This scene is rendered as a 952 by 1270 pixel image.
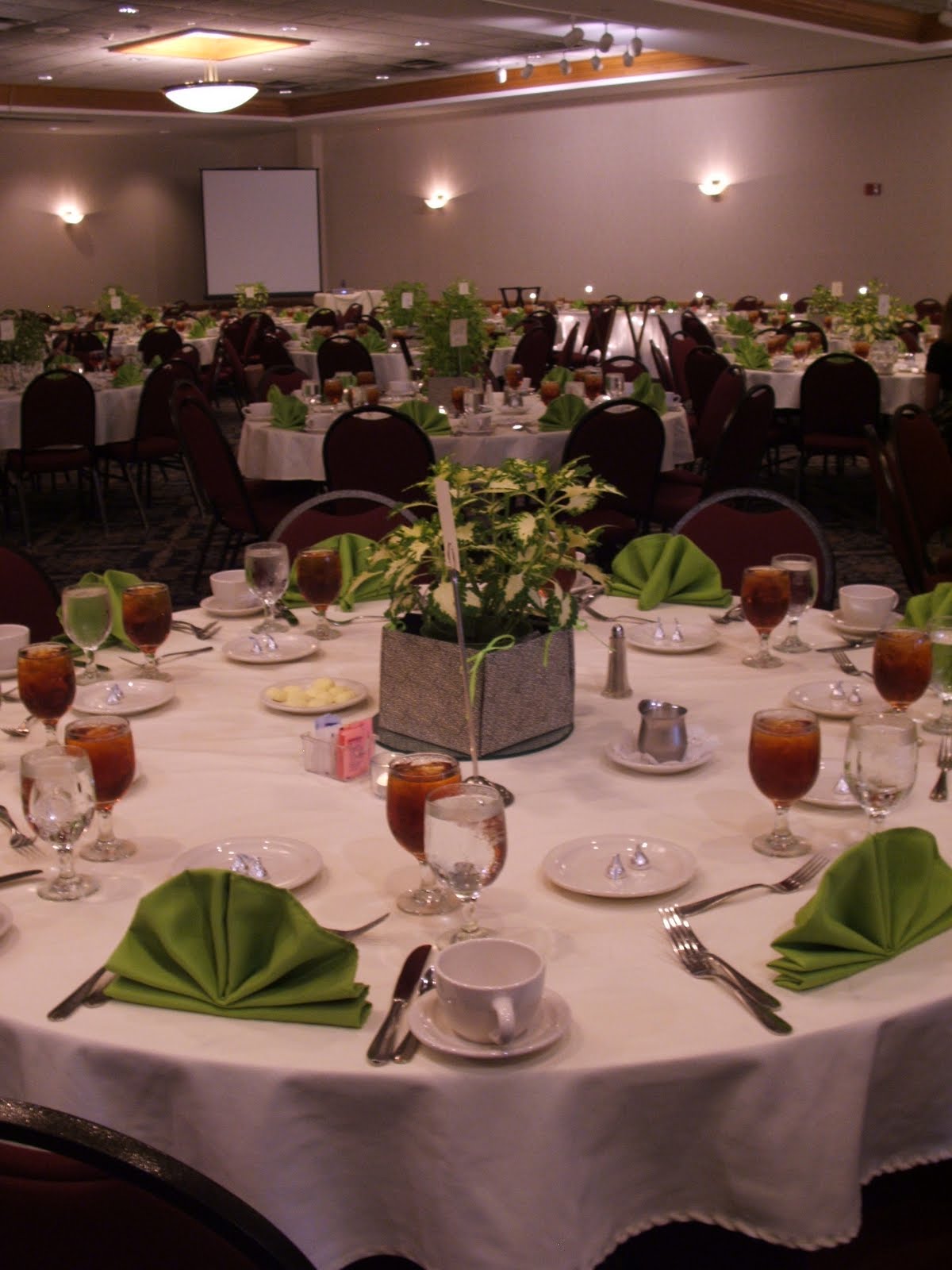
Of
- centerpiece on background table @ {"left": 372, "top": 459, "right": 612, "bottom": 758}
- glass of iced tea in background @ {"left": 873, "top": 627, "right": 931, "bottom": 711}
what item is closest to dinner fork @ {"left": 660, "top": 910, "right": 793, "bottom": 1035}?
centerpiece on background table @ {"left": 372, "top": 459, "right": 612, "bottom": 758}

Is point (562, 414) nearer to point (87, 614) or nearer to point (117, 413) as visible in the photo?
point (117, 413)

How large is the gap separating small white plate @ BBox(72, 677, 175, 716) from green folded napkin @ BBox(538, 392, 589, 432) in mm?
3638

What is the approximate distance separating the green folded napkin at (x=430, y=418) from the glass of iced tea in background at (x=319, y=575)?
129 inches

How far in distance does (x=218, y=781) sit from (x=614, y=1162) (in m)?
0.86

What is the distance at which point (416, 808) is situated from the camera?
4.88ft

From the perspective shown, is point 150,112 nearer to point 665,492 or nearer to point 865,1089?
point 665,492

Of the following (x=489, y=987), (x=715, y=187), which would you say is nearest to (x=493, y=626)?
(x=489, y=987)

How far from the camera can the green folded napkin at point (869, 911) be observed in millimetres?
1356

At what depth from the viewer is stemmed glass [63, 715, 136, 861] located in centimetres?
162

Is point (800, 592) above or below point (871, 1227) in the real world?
above

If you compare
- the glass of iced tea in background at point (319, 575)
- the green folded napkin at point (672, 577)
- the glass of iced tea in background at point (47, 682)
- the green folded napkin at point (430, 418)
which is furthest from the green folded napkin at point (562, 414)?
the glass of iced tea in background at point (47, 682)

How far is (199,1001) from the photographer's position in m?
1.34

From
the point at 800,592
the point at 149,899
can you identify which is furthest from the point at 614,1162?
the point at 800,592

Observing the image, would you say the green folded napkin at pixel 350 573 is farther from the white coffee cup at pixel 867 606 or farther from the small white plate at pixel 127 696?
the white coffee cup at pixel 867 606
